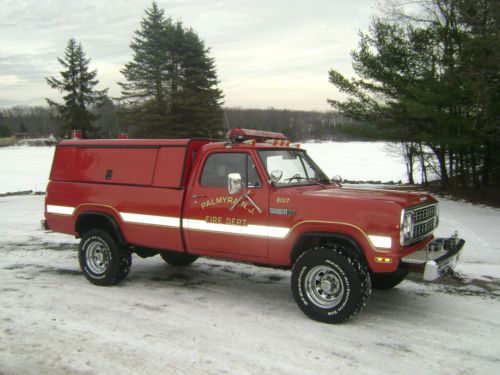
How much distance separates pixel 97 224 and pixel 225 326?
297cm

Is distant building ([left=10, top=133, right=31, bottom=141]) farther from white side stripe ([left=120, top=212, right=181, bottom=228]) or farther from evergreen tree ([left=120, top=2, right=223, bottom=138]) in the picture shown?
white side stripe ([left=120, top=212, right=181, bottom=228])

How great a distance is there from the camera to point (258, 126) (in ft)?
157

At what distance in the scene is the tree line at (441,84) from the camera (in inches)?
521

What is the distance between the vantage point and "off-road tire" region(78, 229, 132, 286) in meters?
6.57

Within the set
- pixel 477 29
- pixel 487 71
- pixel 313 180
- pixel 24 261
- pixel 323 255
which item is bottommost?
pixel 24 261

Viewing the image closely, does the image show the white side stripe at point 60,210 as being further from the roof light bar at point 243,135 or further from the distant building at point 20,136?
the distant building at point 20,136

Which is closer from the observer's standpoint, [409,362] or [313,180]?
[409,362]

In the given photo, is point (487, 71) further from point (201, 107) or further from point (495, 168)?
point (201, 107)

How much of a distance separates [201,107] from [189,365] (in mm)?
30919

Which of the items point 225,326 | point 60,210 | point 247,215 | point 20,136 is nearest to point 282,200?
point 247,215

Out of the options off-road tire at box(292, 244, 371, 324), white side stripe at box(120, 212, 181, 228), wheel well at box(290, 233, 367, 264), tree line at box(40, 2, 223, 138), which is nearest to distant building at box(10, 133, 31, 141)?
tree line at box(40, 2, 223, 138)

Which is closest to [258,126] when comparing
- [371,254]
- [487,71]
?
[487,71]

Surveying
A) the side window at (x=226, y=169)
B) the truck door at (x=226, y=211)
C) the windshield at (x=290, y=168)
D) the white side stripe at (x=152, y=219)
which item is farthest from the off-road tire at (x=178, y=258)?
the windshield at (x=290, y=168)

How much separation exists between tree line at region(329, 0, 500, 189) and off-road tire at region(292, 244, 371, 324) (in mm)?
9869
